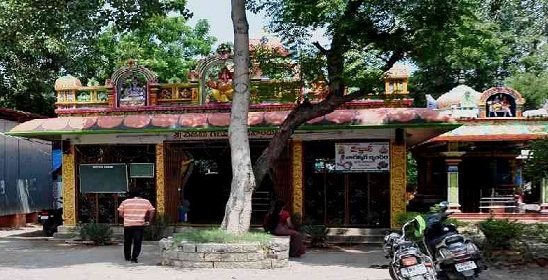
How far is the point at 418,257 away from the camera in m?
7.90

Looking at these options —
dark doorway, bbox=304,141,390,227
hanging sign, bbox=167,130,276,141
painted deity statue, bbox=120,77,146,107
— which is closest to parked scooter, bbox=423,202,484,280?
dark doorway, bbox=304,141,390,227

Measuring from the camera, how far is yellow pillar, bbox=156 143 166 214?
52.9 feet

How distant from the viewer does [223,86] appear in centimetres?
1577

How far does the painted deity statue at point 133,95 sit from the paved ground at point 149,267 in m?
3.91

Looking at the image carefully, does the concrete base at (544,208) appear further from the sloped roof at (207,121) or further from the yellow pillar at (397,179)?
the sloped roof at (207,121)

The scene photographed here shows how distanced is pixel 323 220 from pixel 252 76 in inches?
154

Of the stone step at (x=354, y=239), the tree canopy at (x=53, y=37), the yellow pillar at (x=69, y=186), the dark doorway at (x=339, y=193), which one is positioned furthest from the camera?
the yellow pillar at (x=69, y=186)

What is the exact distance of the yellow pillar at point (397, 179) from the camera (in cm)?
1503

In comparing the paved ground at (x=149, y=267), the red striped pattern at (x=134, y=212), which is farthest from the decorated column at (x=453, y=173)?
the red striped pattern at (x=134, y=212)

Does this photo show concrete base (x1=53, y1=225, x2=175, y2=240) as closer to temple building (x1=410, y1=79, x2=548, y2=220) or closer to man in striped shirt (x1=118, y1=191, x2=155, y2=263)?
man in striped shirt (x1=118, y1=191, x2=155, y2=263)

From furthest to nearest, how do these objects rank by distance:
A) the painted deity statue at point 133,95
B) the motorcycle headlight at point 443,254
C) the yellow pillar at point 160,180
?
1. the painted deity statue at point 133,95
2. the yellow pillar at point 160,180
3. the motorcycle headlight at point 443,254

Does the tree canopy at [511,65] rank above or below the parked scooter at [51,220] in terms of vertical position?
above

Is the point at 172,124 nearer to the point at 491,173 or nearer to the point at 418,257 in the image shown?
the point at 418,257

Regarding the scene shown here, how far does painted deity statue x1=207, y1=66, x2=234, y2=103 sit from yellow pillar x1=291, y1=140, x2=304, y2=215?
80.6 inches
